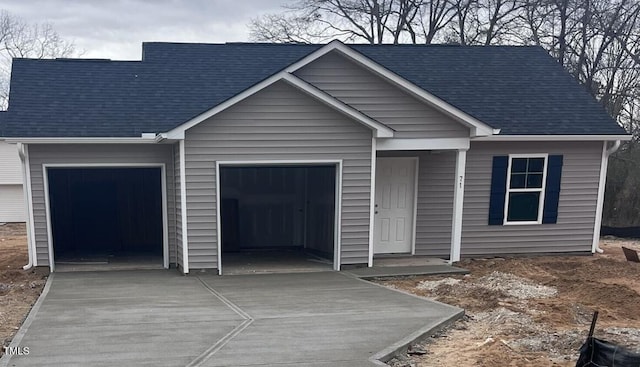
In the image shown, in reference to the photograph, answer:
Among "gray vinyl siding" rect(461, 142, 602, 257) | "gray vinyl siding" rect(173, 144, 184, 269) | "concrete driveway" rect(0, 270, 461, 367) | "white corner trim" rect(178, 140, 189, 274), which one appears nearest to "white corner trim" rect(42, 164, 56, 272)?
"concrete driveway" rect(0, 270, 461, 367)

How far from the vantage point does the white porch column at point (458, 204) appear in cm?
935

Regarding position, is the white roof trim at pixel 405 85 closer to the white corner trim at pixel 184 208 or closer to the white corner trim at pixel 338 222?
the white corner trim at pixel 338 222

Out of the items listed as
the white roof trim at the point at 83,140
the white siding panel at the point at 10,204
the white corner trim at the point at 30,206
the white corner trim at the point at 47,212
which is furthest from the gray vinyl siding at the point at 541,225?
the white siding panel at the point at 10,204

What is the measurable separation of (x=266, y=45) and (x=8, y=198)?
15.3m

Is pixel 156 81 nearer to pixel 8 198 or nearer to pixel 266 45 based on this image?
pixel 266 45

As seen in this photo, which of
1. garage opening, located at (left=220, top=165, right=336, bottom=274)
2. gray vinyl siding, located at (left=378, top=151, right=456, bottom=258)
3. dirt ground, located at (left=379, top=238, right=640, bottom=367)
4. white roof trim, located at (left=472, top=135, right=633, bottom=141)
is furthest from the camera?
garage opening, located at (left=220, top=165, right=336, bottom=274)

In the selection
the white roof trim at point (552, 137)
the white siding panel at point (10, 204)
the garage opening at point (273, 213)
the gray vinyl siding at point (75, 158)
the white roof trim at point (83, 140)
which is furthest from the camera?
the white siding panel at point (10, 204)

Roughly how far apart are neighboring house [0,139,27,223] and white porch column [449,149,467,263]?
18224mm

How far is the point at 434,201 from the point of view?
991 centimetres

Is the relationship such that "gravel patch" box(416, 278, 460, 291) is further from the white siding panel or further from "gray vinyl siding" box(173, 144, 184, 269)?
the white siding panel

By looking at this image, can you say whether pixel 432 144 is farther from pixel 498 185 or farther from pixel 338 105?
pixel 338 105

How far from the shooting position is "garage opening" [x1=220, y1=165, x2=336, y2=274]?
10578mm

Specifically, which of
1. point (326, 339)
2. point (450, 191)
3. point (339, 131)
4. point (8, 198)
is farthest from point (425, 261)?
point (8, 198)

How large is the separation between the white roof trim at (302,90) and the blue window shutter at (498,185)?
2.90 meters
